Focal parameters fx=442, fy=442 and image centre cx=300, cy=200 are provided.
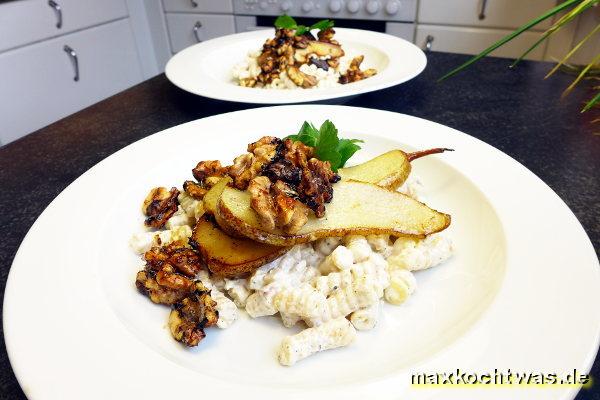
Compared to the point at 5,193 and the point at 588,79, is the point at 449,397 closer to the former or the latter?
the point at 5,193

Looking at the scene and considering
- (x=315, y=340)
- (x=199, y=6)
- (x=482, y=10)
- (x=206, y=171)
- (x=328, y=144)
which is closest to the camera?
(x=315, y=340)

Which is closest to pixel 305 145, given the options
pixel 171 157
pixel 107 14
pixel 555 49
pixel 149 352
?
pixel 171 157

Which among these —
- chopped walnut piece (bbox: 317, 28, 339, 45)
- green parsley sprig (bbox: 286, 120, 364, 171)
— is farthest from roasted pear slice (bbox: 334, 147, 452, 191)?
chopped walnut piece (bbox: 317, 28, 339, 45)

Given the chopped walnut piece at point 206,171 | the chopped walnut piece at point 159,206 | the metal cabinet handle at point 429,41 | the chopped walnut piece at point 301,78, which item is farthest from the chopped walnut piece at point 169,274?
the metal cabinet handle at point 429,41

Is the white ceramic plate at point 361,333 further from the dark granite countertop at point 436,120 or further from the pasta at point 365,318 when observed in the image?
the dark granite countertop at point 436,120

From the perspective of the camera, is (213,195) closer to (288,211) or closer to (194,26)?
(288,211)

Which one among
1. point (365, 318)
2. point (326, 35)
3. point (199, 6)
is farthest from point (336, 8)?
point (365, 318)
